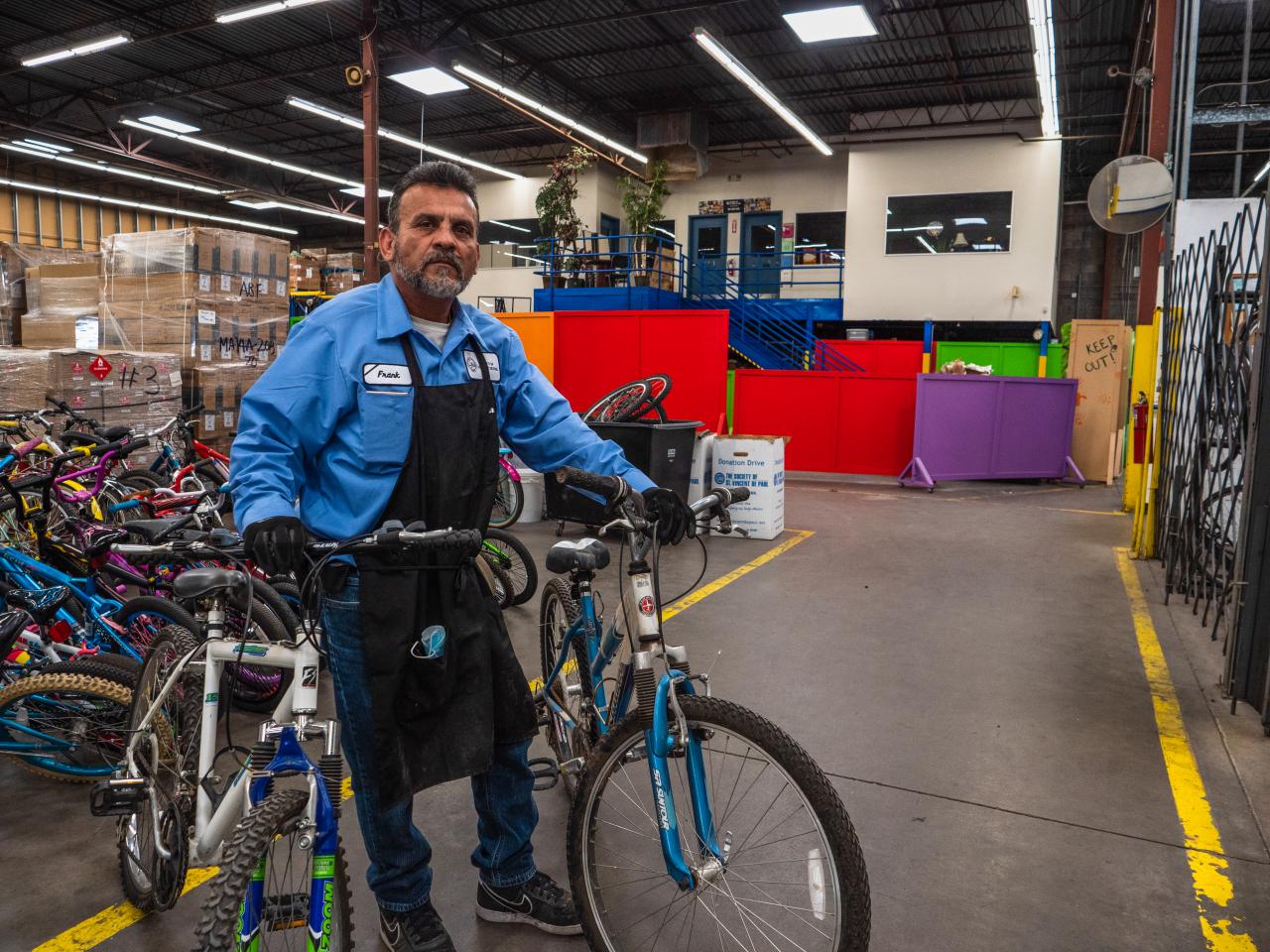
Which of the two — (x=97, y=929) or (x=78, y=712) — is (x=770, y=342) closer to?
(x=78, y=712)

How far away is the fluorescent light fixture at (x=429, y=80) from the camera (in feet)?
47.0

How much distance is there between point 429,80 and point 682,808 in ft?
50.4

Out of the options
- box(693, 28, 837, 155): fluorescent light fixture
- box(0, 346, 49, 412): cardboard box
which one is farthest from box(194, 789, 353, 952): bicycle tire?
box(693, 28, 837, 155): fluorescent light fixture

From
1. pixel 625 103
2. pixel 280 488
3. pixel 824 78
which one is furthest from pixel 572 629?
pixel 625 103

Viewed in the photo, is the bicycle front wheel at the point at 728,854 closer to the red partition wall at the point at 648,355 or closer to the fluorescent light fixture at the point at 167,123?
the red partition wall at the point at 648,355

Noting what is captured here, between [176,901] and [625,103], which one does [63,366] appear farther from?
[625,103]

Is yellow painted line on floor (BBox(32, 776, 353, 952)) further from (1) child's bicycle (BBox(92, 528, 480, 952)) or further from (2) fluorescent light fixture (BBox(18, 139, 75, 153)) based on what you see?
(2) fluorescent light fixture (BBox(18, 139, 75, 153))

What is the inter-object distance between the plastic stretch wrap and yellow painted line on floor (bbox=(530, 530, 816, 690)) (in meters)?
6.02

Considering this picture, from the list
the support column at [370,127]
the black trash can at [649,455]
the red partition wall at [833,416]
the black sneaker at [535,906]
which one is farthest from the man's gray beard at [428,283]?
the support column at [370,127]

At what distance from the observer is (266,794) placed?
1724 millimetres

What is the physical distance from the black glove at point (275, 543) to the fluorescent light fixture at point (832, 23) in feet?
41.1

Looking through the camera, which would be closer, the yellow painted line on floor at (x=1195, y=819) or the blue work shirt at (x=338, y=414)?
the blue work shirt at (x=338, y=414)

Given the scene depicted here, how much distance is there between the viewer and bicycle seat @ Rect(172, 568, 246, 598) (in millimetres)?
1892

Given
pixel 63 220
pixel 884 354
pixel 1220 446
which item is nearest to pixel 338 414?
pixel 1220 446
